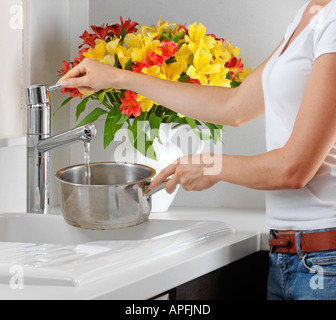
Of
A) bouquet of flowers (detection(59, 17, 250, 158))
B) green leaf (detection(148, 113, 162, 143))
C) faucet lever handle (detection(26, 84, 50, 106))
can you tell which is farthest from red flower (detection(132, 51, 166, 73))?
faucet lever handle (detection(26, 84, 50, 106))

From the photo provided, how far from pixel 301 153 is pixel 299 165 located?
23 mm

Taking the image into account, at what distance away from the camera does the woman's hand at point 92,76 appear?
1.42m

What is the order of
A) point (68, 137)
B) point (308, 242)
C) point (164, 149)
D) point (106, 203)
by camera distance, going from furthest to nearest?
point (164, 149) → point (68, 137) → point (106, 203) → point (308, 242)

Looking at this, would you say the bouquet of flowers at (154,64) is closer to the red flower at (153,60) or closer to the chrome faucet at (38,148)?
the red flower at (153,60)

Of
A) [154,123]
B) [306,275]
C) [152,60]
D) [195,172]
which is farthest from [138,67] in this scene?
[306,275]

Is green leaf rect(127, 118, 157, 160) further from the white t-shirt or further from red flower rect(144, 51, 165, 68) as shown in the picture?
the white t-shirt

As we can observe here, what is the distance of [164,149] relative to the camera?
166 cm

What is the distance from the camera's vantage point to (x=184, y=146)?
67.5 inches

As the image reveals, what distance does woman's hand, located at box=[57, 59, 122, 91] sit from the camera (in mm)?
1421

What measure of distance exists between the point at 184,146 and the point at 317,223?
0.71m

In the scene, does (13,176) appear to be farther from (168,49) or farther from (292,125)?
(292,125)

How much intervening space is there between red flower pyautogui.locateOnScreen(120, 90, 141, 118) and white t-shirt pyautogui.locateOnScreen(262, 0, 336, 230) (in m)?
0.51

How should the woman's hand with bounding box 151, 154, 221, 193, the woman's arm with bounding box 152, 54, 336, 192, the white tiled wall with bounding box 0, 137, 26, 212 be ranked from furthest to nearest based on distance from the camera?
the white tiled wall with bounding box 0, 137, 26, 212
the woman's hand with bounding box 151, 154, 221, 193
the woman's arm with bounding box 152, 54, 336, 192

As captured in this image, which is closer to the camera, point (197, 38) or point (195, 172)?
point (195, 172)
